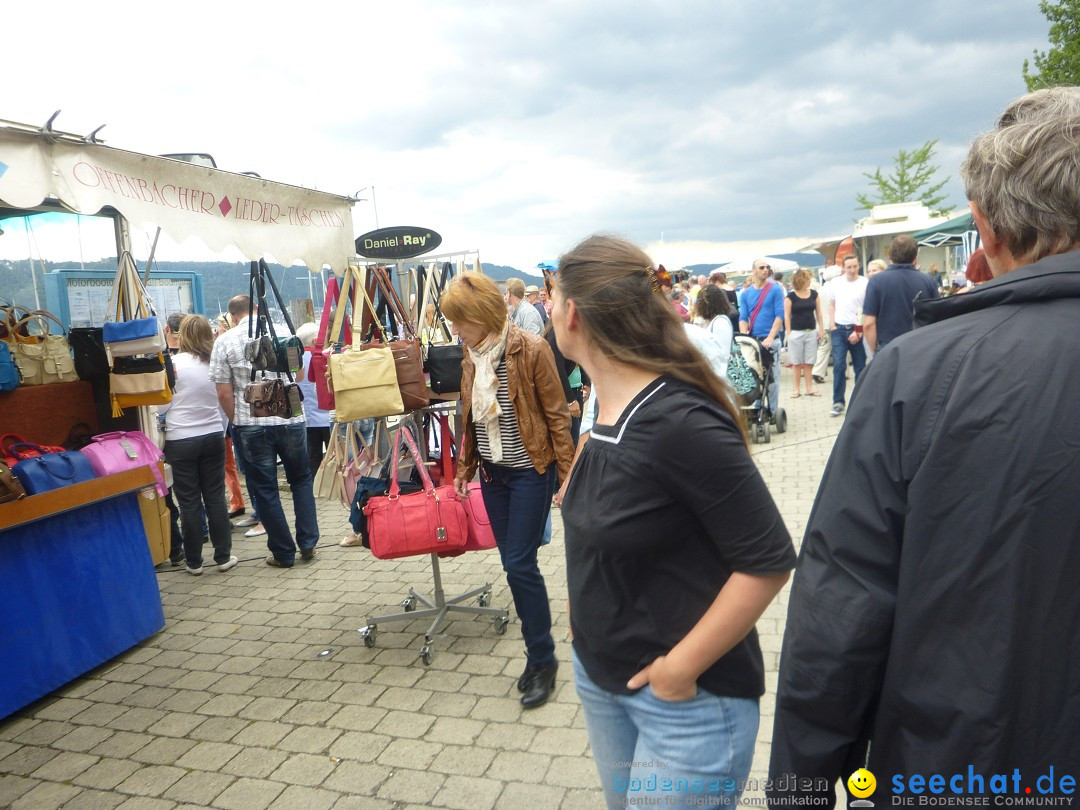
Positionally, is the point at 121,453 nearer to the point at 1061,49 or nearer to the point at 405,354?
the point at 405,354

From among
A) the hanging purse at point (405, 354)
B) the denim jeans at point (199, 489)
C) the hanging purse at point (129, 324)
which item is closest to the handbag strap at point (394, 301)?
the hanging purse at point (405, 354)

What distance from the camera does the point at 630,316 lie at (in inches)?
70.1

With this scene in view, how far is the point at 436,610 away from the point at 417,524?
2.71ft

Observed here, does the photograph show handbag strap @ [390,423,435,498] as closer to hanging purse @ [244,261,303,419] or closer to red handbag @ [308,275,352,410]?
red handbag @ [308,275,352,410]

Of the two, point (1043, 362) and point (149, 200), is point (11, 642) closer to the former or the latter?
point (149, 200)

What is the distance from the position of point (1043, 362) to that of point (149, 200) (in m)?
4.40

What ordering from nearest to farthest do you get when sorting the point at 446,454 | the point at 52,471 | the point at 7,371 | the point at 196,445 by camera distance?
the point at 52,471
the point at 446,454
the point at 7,371
the point at 196,445

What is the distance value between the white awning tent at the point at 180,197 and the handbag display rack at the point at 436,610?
1.64 metres

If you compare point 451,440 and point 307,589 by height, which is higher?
point 451,440

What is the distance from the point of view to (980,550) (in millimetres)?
1157

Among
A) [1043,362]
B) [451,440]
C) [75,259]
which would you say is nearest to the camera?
[1043,362]

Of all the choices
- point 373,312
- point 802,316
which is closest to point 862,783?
point 373,312

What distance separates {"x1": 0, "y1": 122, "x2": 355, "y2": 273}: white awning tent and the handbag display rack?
164cm

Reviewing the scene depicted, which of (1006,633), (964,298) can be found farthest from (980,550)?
(964,298)
